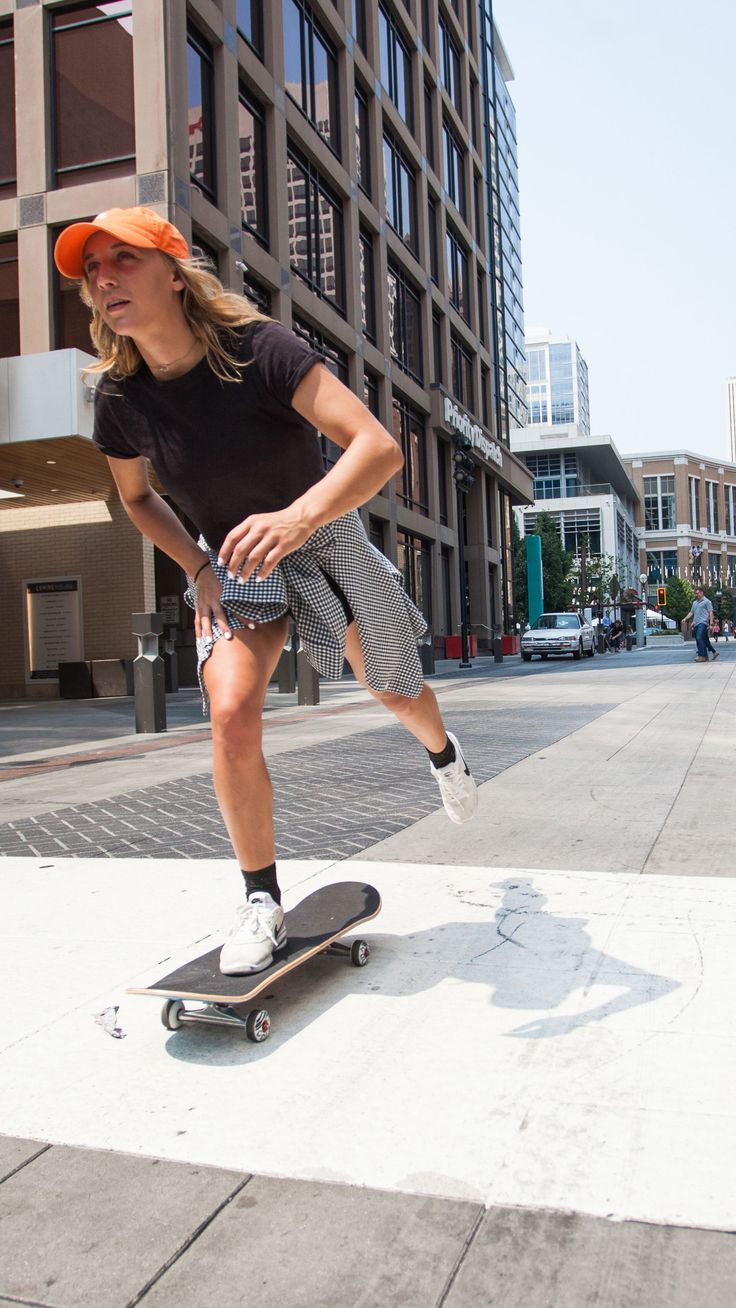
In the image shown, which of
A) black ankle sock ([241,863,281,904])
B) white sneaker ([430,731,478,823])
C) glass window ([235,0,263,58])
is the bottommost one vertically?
black ankle sock ([241,863,281,904])

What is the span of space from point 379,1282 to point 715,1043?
3.47 ft

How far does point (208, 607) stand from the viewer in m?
2.72

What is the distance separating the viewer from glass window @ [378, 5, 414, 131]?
31266 millimetres

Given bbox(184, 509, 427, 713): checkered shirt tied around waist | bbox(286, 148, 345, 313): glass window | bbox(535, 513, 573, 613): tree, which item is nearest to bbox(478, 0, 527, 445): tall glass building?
bbox(535, 513, 573, 613): tree

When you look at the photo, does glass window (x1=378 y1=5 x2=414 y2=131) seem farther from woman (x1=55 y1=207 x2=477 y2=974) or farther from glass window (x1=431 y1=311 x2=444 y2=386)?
woman (x1=55 y1=207 x2=477 y2=974)

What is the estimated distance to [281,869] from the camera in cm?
394

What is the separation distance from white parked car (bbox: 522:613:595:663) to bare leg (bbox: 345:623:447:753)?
30.8 meters

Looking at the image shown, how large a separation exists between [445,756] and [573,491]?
305 feet

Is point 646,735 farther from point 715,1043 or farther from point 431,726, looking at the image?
point 715,1043

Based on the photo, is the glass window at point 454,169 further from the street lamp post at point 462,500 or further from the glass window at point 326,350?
the street lamp post at point 462,500

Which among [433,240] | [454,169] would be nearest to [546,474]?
[454,169]

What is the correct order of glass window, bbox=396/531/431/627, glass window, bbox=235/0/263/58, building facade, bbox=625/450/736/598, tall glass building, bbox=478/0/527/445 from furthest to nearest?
building facade, bbox=625/450/736/598 → tall glass building, bbox=478/0/527/445 → glass window, bbox=396/531/431/627 → glass window, bbox=235/0/263/58

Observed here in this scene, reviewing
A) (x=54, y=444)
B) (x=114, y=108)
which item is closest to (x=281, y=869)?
(x=54, y=444)

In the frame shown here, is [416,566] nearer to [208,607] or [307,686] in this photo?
[307,686]
